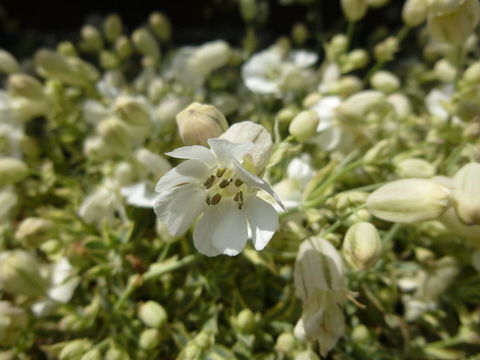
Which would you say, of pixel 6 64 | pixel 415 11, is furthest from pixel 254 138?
pixel 6 64

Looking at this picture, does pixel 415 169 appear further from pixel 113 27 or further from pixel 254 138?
pixel 113 27

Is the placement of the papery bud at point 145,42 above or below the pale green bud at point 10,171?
above

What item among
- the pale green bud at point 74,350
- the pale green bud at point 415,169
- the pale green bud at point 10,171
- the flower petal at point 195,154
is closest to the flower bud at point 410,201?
the pale green bud at point 415,169

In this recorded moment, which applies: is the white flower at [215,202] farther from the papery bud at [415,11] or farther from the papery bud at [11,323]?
the papery bud at [415,11]

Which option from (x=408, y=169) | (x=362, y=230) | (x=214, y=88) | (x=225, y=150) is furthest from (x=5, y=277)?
(x=214, y=88)

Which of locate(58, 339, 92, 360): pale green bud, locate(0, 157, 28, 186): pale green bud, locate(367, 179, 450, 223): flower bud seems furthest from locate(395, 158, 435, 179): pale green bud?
locate(0, 157, 28, 186): pale green bud

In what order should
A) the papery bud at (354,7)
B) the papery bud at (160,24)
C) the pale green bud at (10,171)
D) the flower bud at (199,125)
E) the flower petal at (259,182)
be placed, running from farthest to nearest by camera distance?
the papery bud at (160,24) → the papery bud at (354,7) → the pale green bud at (10,171) → the flower bud at (199,125) → the flower petal at (259,182)

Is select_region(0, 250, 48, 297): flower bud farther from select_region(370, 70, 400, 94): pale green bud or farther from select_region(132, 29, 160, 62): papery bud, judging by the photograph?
select_region(370, 70, 400, 94): pale green bud
